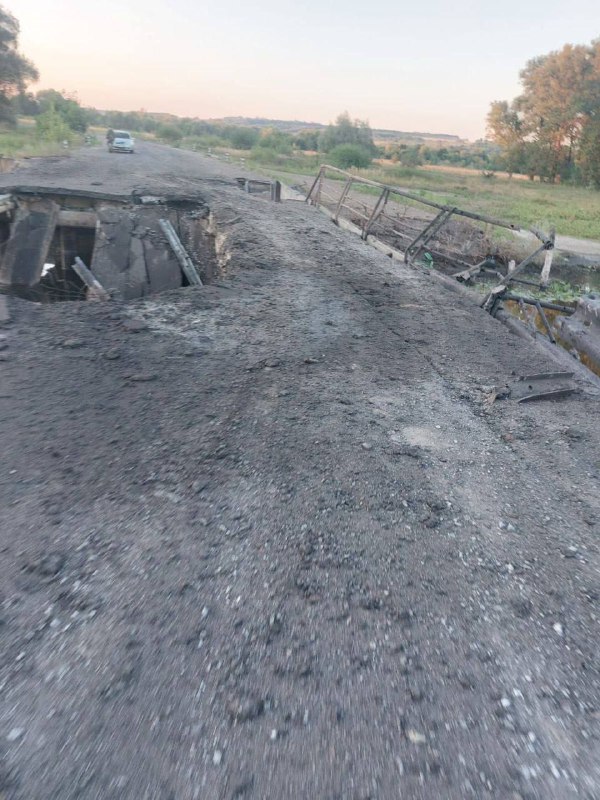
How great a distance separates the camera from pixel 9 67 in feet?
137

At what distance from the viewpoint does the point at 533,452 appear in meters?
3.90

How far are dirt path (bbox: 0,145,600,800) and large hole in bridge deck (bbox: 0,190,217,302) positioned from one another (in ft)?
10.9

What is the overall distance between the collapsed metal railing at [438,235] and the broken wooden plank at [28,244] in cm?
587

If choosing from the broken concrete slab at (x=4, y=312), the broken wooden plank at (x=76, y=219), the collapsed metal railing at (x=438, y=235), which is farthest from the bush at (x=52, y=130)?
the broken concrete slab at (x=4, y=312)

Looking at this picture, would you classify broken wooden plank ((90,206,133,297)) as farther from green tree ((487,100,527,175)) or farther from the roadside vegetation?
green tree ((487,100,527,175))

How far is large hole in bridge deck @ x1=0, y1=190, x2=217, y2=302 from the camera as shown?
27.2 feet

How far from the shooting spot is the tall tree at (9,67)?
41.2m

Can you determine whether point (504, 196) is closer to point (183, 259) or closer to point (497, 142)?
point (497, 142)

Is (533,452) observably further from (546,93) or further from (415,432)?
(546,93)

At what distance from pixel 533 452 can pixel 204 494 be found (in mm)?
2421

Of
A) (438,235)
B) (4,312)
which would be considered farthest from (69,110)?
(4,312)

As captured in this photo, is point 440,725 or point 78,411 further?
point 78,411

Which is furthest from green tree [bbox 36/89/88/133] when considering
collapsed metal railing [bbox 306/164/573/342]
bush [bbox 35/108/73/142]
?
collapsed metal railing [bbox 306/164/573/342]

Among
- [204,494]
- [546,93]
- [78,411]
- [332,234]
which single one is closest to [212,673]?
[204,494]
